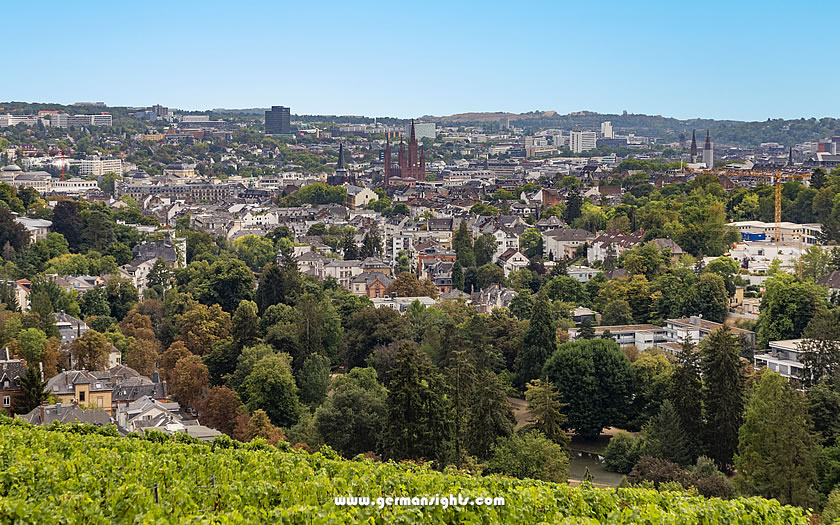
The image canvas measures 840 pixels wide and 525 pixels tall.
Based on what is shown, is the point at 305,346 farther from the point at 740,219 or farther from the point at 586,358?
the point at 740,219

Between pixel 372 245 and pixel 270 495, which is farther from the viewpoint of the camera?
pixel 372 245

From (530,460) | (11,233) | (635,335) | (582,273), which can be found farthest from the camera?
(582,273)

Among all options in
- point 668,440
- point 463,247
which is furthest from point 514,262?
point 668,440

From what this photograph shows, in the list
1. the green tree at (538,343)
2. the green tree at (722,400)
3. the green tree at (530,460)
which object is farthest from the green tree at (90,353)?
the green tree at (722,400)

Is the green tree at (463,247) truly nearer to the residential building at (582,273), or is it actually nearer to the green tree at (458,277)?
the green tree at (458,277)

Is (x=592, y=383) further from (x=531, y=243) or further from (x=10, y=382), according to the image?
(x=531, y=243)

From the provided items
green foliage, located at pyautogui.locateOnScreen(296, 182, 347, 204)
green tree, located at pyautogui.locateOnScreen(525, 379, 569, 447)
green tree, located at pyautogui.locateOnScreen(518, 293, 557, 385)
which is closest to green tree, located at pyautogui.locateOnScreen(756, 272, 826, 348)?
green tree, located at pyautogui.locateOnScreen(518, 293, 557, 385)
